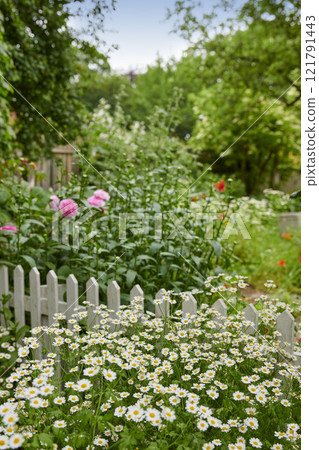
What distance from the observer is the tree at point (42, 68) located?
379 cm

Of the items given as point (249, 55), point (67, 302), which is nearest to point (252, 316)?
Answer: point (67, 302)

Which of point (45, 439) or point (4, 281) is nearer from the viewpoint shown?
point (45, 439)

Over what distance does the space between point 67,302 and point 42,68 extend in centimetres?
276

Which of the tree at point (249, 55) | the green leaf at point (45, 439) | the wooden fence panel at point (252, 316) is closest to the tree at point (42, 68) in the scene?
the tree at point (249, 55)

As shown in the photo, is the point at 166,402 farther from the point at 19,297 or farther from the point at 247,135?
the point at 247,135

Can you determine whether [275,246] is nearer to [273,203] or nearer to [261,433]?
[273,203]

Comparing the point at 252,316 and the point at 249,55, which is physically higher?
the point at 249,55

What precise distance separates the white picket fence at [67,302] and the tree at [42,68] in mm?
2003

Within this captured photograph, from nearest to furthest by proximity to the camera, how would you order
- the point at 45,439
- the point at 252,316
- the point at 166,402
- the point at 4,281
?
the point at 45,439
the point at 166,402
the point at 252,316
the point at 4,281

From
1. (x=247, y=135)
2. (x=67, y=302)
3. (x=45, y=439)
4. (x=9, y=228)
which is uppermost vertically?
(x=247, y=135)

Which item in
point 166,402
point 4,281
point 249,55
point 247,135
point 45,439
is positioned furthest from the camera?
point 247,135

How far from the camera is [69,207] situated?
2365mm

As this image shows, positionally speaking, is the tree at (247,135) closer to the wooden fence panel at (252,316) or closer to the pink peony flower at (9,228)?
the pink peony flower at (9,228)
